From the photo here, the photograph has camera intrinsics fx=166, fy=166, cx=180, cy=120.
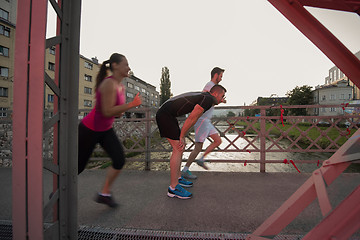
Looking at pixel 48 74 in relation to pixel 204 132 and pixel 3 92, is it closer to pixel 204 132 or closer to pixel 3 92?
pixel 204 132

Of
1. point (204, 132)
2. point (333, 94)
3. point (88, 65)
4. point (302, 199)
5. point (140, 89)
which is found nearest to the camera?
point (302, 199)

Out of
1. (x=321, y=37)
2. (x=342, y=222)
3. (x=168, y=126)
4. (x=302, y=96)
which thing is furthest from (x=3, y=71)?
(x=302, y=96)

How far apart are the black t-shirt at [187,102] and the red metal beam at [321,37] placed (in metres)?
1.30

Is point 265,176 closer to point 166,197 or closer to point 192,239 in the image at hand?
point 166,197

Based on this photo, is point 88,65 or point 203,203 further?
point 88,65

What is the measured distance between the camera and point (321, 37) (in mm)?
1201

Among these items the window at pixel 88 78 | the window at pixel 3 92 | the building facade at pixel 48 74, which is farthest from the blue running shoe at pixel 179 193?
the window at pixel 88 78

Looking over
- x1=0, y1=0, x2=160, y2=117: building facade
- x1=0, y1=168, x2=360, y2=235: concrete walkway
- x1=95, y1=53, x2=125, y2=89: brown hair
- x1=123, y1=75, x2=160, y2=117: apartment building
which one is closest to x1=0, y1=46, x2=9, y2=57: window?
x1=0, y1=0, x2=160, y2=117: building facade

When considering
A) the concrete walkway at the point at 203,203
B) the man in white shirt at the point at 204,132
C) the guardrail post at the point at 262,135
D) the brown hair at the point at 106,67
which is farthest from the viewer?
the guardrail post at the point at 262,135

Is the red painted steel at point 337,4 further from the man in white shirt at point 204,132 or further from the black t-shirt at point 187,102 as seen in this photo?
the man in white shirt at point 204,132

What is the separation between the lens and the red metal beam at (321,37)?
1.18m

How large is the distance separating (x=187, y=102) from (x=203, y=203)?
4.54 feet

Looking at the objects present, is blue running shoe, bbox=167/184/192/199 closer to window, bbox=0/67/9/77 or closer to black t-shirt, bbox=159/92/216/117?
black t-shirt, bbox=159/92/216/117

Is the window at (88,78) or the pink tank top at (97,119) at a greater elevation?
the window at (88,78)
